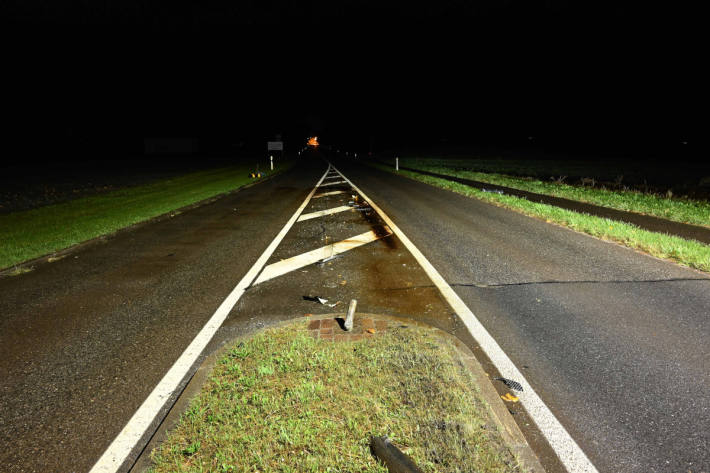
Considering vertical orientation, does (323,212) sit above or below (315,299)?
above

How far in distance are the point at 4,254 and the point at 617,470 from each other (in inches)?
374

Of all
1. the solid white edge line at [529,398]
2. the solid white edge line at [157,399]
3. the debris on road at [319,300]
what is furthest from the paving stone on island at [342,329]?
the solid white edge line at [157,399]

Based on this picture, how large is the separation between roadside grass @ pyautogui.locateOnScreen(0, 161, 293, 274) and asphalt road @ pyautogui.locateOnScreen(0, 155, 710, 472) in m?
1.00

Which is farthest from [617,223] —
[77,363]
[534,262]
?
[77,363]

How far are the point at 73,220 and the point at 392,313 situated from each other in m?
10.2

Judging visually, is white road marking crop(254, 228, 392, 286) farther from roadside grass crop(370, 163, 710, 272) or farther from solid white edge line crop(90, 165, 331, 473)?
roadside grass crop(370, 163, 710, 272)

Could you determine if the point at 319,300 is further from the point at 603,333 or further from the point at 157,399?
the point at 603,333

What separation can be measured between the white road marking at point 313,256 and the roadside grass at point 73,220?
4567 mm

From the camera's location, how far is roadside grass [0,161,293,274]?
7.80 m

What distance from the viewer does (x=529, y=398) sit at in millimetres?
3018

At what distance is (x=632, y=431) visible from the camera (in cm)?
270

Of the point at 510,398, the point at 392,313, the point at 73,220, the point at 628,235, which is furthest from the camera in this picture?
the point at 73,220

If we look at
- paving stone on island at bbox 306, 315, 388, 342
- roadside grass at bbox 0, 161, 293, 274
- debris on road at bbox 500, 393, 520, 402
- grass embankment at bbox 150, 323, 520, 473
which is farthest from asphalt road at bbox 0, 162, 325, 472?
debris on road at bbox 500, 393, 520, 402

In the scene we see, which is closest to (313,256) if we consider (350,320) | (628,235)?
(350,320)
